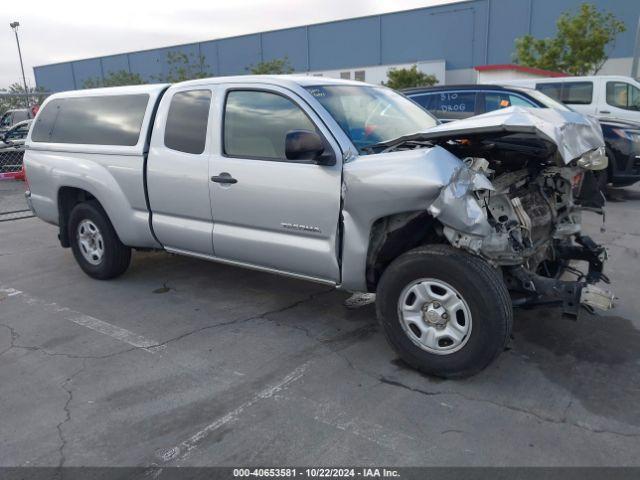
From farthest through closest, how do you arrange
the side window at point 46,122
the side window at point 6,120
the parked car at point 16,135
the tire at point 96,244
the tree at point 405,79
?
the tree at point 405,79 → the side window at point 6,120 → the parked car at point 16,135 → the side window at point 46,122 → the tire at point 96,244

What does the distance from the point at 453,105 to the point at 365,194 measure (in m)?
6.59

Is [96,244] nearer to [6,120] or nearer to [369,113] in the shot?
[369,113]

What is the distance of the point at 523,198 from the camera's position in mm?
3945

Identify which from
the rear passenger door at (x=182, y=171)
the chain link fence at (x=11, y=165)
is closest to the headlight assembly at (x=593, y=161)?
the rear passenger door at (x=182, y=171)

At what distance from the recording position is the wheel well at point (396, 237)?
351cm

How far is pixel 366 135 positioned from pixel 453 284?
1409 millimetres

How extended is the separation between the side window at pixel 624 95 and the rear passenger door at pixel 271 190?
32.5 ft

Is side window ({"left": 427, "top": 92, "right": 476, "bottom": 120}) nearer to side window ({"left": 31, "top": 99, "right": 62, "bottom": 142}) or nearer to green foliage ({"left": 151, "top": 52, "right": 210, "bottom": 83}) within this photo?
side window ({"left": 31, "top": 99, "right": 62, "bottom": 142})

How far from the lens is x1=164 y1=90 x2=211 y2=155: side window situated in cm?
455

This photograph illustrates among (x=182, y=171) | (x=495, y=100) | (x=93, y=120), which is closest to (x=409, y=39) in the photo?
(x=495, y=100)

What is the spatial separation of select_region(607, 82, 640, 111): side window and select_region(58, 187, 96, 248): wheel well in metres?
10.6

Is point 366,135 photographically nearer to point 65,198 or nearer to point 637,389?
point 637,389

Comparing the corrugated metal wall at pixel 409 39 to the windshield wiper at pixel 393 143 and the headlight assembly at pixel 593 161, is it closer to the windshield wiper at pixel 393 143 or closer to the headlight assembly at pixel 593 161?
the headlight assembly at pixel 593 161

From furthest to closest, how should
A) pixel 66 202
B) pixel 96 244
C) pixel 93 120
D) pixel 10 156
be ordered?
pixel 10 156 → pixel 66 202 → pixel 96 244 → pixel 93 120
